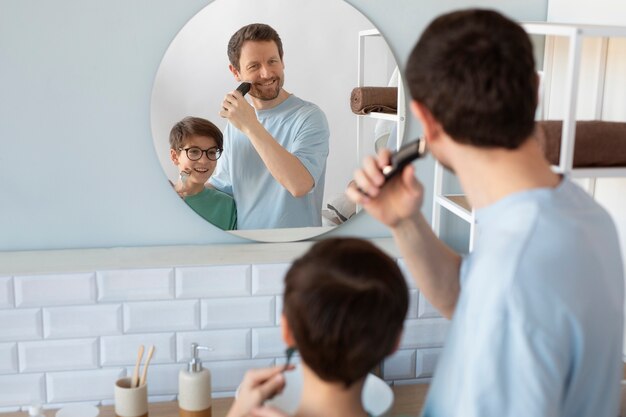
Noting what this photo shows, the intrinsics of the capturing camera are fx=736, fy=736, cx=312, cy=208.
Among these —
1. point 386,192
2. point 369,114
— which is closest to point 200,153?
point 369,114

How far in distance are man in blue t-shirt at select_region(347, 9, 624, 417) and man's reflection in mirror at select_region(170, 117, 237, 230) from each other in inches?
32.5

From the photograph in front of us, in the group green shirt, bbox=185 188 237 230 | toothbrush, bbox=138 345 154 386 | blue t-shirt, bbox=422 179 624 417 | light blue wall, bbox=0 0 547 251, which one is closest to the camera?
blue t-shirt, bbox=422 179 624 417

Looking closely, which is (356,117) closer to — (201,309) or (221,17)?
→ (221,17)

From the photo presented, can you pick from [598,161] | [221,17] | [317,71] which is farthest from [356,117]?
[598,161]

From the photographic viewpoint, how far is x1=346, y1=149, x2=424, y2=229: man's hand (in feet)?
3.37

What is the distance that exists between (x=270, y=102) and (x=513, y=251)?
95cm

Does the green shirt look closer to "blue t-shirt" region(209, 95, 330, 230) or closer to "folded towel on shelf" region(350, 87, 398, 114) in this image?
"blue t-shirt" region(209, 95, 330, 230)

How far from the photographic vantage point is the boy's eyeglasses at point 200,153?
5.42 ft

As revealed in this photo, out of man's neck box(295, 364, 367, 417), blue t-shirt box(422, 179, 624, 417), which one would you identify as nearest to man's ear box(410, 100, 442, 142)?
blue t-shirt box(422, 179, 624, 417)

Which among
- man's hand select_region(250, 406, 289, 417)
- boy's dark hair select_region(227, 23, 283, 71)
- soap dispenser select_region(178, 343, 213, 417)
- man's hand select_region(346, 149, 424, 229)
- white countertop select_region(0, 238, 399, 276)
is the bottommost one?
soap dispenser select_region(178, 343, 213, 417)

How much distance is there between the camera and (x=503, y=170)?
0.88 metres

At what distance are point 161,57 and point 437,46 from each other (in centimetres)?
93

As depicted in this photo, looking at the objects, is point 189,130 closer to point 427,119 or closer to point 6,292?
point 6,292

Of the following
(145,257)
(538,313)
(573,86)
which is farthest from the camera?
(145,257)
